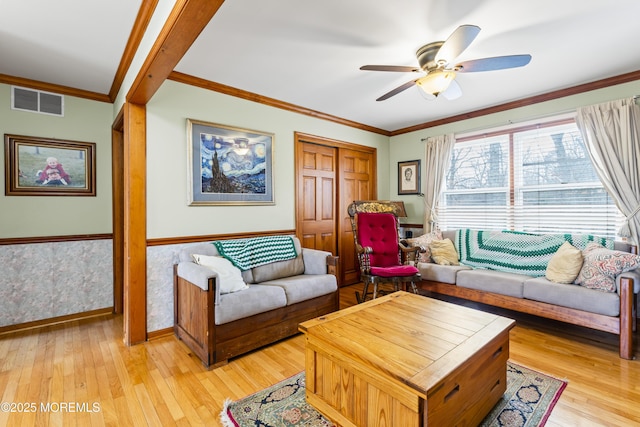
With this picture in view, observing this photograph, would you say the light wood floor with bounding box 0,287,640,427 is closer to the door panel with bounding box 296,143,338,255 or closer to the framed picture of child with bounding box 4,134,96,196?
the framed picture of child with bounding box 4,134,96,196

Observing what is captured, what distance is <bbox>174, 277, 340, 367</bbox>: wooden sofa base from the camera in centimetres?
222

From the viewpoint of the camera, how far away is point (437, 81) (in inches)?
92.2

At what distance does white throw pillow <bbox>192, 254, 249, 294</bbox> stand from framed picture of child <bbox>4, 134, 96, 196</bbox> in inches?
70.9

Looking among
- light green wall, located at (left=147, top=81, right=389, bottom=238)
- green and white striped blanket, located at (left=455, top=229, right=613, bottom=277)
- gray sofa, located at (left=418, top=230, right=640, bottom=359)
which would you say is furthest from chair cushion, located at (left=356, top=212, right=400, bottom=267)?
light green wall, located at (left=147, top=81, right=389, bottom=238)

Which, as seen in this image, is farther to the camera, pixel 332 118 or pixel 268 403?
pixel 332 118

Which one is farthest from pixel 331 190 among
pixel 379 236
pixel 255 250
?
pixel 255 250

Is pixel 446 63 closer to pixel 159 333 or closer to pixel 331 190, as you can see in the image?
pixel 331 190

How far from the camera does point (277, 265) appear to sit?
3.12 m

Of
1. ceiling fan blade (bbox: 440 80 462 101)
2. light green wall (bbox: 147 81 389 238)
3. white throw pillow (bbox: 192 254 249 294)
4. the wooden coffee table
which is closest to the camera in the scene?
the wooden coffee table

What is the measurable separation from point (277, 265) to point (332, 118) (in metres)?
2.35

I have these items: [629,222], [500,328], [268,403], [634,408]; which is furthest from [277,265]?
[629,222]

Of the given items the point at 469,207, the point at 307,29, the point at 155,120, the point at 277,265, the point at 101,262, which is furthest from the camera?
the point at 469,207

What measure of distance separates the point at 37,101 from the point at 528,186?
18.2 ft

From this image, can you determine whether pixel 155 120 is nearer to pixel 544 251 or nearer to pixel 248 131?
pixel 248 131
